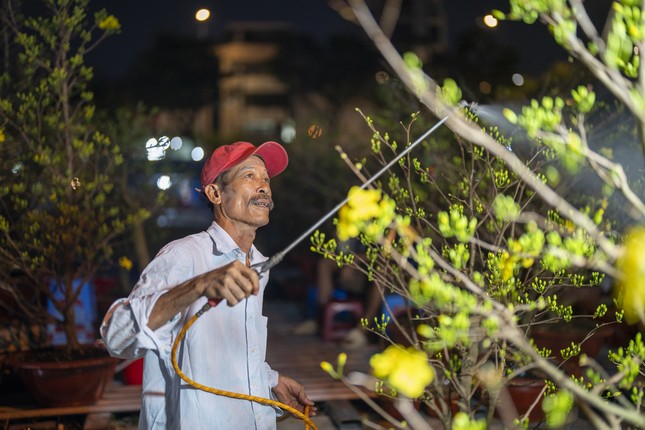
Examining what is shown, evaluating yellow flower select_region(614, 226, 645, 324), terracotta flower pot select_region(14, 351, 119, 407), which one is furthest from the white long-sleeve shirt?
terracotta flower pot select_region(14, 351, 119, 407)

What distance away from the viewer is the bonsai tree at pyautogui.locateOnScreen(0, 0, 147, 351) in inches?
222

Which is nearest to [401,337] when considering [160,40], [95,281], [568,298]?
[568,298]

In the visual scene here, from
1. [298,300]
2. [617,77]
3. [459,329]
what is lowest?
[298,300]

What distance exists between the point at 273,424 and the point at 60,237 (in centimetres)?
350

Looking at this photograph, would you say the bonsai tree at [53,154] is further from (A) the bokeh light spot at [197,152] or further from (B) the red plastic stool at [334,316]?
(B) the red plastic stool at [334,316]

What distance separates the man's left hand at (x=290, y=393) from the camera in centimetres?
319

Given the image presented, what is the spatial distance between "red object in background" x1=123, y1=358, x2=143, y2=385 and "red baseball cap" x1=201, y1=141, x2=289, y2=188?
3.29 meters

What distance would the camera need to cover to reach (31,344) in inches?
265

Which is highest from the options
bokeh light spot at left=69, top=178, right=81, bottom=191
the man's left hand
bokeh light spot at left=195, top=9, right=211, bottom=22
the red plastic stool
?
bokeh light spot at left=195, top=9, right=211, bottom=22

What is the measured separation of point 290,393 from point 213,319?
22.2 inches

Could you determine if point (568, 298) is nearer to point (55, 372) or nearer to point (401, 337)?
point (401, 337)

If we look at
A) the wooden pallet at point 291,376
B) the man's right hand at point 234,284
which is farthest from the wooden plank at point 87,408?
the man's right hand at point 234,284

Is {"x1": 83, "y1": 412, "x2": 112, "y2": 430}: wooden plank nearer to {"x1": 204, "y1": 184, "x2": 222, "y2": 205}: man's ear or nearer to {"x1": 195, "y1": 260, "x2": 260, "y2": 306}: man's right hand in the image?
{"x1": 204, "y1": 184, "x2": 222, "y2": 205}: man's ear

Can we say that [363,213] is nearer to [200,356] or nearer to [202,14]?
[200,356]
